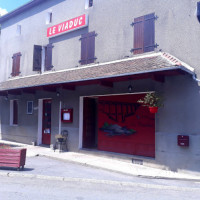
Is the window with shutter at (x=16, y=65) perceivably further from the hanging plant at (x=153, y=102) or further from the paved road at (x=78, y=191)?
the hanging plant at (x=153, y=102)

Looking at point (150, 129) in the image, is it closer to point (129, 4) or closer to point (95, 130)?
point (95, 130)

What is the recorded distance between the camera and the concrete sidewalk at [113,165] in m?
7.70

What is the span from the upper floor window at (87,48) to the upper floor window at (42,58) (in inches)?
92.1

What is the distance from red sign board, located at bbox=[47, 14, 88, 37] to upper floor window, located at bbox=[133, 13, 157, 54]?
285cm

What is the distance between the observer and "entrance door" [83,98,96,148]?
11.6 metres

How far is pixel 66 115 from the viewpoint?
463 inches

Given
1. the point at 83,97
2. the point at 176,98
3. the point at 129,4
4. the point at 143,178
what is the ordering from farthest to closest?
the point at 83,97, the point at 129,4, the point at 176,98, the point at 143,178

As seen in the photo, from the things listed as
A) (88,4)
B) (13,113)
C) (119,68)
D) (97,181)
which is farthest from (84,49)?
(13,113)

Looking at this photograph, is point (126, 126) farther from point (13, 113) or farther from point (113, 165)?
point (13, 113)

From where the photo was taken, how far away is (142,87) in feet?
30.2

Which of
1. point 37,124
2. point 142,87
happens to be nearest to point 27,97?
point 37,124

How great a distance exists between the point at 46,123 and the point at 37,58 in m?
3.50

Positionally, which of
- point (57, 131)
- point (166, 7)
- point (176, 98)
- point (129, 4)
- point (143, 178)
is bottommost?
point (143, 178)

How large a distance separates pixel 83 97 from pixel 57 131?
87.2 inches
